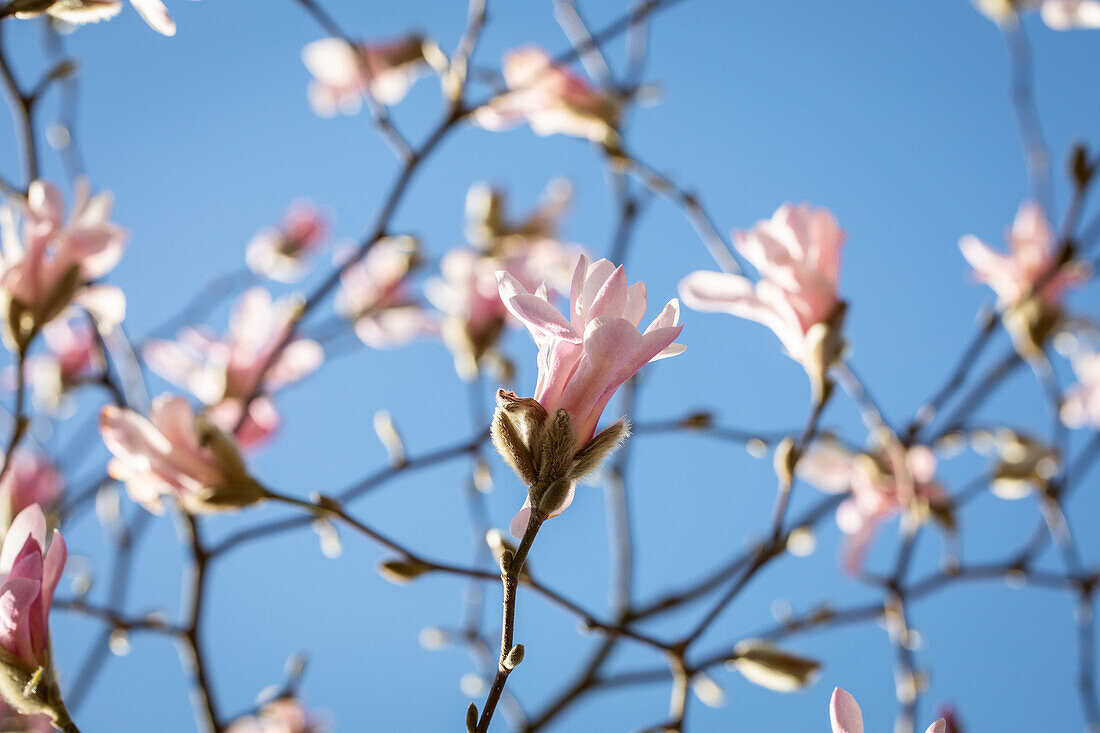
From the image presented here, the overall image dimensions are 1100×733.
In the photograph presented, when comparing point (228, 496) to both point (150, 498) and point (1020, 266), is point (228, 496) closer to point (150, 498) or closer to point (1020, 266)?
point (150, 498)

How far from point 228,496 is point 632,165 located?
0.38 meters

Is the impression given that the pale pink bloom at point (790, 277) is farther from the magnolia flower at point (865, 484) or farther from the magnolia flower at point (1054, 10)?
the magnolia flower at point (1054, 10)

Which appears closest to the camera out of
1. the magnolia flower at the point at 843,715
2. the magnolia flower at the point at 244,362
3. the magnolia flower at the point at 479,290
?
the magnolia flower at the point at 843,715

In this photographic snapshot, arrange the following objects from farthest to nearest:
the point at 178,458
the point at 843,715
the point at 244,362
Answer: the point at 244,362 < the point at 178,458 < the point at 843,715

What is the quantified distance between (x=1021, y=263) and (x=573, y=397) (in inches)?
22.3

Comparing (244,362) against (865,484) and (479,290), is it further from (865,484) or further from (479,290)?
(865,484)

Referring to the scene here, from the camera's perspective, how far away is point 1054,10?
759 millimetres

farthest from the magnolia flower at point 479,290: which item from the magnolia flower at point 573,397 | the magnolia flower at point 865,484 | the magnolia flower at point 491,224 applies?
the magnolia flower at point 573,397

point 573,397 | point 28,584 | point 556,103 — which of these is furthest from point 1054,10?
point 28,584

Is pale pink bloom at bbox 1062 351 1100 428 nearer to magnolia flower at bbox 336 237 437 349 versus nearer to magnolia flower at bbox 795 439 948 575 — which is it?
magnolia flower at bbox 795 439 948 575

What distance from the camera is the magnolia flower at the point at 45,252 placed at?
0.45 meters

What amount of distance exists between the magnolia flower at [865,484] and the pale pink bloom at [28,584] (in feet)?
1.57

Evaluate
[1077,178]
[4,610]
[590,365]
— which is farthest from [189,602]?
[1077,178]

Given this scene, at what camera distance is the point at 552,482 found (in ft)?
1.02
